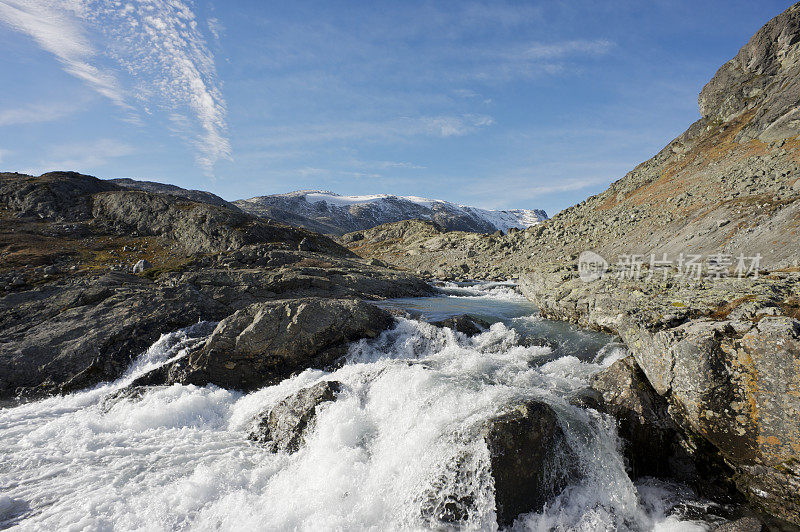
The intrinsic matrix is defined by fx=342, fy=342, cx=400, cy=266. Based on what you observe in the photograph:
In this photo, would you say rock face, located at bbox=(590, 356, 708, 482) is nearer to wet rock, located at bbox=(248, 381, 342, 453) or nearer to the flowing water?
the flowing water

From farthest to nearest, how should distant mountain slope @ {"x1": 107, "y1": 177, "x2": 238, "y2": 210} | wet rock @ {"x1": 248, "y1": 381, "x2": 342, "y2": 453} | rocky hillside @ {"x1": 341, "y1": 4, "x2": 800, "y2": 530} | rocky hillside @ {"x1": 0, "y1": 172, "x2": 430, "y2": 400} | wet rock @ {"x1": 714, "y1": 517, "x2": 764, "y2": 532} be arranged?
distant mountain slope @ {"x1": 107, "y1": 177, "x2": 238, "y2": 210}, rocky hillside @ {"x1": 0, "y1": 172, "x2": 430, "y2": 400}, wet rock @ {"x1": 248, "y1": 381, "x2": 342, "y2": 453}, rocky hillside @ {"x1": 341, "y1": 4, "x2": 800, "y2": 530}, wet rock @ {"x1": 714, "y1": 517, "x2": 764, "y2": 532}

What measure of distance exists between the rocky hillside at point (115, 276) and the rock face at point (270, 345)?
15.0 ft

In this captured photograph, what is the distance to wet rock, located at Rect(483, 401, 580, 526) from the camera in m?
7.98

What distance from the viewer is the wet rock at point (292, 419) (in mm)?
11008

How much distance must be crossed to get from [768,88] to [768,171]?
21.6 metres

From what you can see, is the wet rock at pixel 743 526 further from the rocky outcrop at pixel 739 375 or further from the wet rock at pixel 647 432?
the wet rock at pixel 647 432

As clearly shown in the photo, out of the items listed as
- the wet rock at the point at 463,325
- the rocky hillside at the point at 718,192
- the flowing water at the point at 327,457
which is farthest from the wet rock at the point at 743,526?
the rocky hillside at the point at 718,192

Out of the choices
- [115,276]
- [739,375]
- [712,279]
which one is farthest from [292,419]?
[115,276]

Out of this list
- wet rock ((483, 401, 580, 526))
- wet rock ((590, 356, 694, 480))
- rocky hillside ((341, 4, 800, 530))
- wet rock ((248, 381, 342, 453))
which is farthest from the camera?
wet rock ((248, 381, 342, 453))

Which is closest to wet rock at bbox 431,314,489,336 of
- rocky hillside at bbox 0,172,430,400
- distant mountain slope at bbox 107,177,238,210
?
rocky hillside at bbox 0,172,430,400

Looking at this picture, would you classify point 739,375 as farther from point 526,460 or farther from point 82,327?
point 82,327

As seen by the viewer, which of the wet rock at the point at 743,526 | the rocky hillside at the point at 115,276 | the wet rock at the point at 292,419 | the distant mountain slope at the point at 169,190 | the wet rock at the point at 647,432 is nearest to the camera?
the wet rock at the point at 743,526

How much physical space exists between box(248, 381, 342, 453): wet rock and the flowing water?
317 mm

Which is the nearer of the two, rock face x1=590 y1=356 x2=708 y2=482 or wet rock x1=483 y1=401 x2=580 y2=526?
wet rock x1=483 y1=401 x2=580 y2=526
